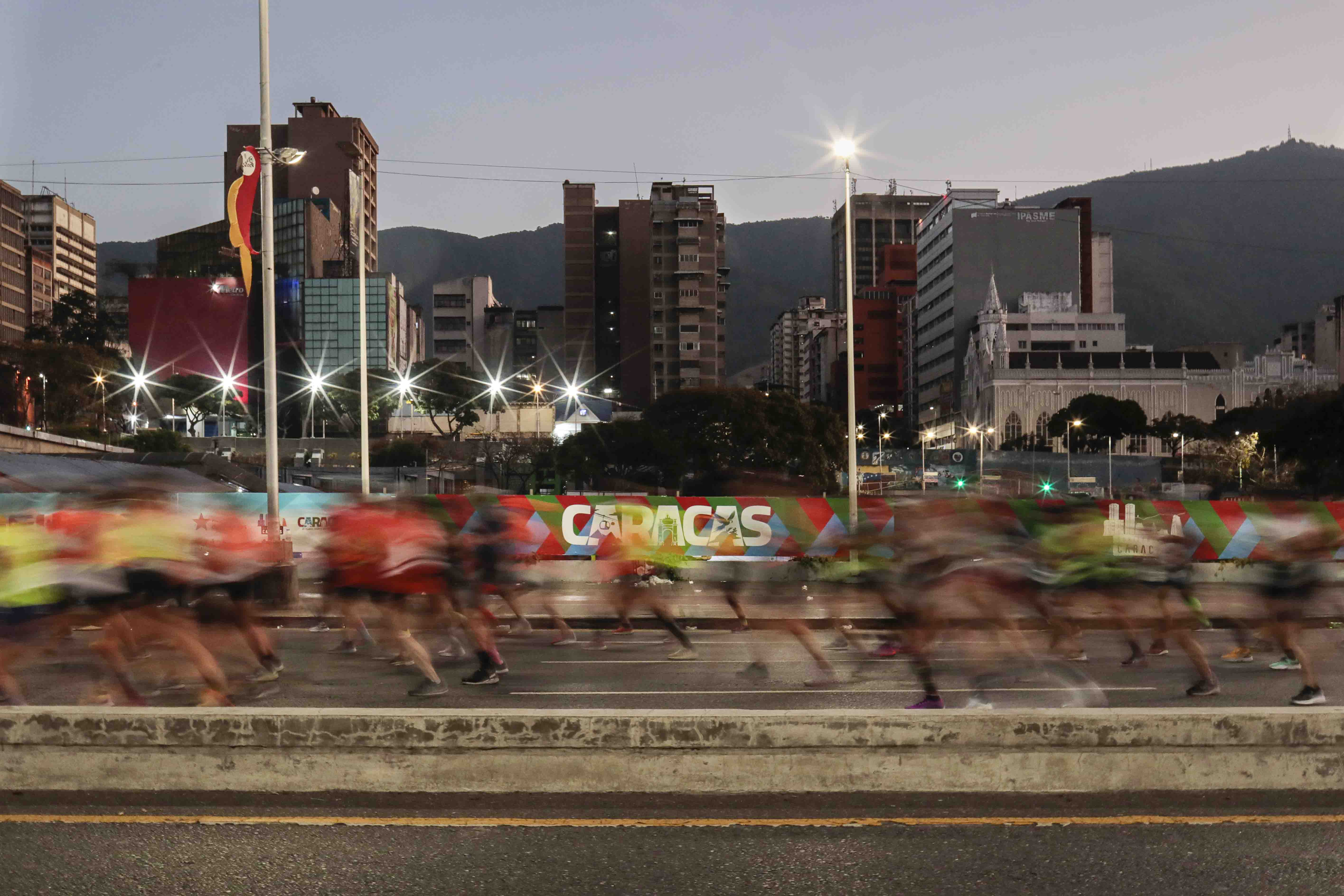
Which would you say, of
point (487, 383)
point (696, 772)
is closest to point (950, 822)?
point (696, 772)

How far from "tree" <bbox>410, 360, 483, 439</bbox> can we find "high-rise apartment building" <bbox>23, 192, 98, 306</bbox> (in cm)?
9575

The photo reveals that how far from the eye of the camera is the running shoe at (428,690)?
414 inches

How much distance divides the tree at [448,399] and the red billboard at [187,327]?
29246 mm

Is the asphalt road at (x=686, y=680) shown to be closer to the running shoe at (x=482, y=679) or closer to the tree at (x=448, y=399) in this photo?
the running shoe at (x=482, y=679)

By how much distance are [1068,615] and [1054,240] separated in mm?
154384

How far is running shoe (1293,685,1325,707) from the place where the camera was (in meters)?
9.94

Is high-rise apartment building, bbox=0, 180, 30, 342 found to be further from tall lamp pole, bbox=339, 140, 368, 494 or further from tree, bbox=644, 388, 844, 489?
tall lamp pole, bbox=339, 140, 368, 494

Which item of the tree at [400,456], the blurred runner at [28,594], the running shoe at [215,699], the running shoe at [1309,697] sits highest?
the tree at [400,456]

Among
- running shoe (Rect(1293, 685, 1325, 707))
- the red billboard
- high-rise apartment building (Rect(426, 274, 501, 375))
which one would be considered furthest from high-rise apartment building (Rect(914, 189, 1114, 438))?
running shoe (Rect(1293, 685, 1325, 707))

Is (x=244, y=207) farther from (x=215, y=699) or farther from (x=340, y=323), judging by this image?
(x=340, y=323)

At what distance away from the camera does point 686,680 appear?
11.8m

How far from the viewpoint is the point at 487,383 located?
10975 centimetres

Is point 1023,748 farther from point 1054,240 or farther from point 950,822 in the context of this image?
point 1054,240

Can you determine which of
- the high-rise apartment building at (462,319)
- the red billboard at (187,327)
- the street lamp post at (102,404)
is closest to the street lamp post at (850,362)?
the street lamp post at (102,404)
